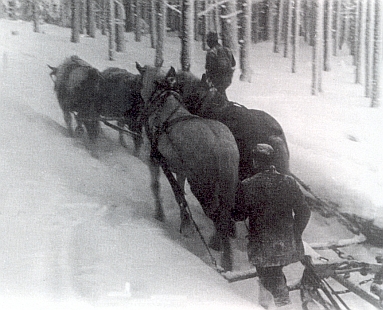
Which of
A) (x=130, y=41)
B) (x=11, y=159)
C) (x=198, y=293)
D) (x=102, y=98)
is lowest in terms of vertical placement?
(x=198, y=293)

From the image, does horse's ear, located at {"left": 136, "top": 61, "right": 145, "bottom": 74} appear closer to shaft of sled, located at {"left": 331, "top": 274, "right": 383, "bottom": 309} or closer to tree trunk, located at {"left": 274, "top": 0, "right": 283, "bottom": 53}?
tree trunk, located at {"left": 274, "top": 0, "right": 283, "bottom": 53}

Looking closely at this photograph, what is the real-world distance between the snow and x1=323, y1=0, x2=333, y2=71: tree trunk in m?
0.05

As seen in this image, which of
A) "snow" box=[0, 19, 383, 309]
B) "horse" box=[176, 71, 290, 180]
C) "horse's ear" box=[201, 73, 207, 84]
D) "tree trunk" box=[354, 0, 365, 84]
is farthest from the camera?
"tree trunk" box=[354, 0, 365, 84]

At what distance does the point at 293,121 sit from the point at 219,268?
736 mm

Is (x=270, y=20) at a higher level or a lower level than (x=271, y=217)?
higher

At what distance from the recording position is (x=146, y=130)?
2348mm

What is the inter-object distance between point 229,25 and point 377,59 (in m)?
0.74

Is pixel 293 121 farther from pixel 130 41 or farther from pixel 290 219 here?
pixel 130 41

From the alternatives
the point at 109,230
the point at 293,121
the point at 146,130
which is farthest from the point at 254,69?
the point at 109,230

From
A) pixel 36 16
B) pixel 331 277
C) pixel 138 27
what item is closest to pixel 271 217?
pixel 331 277

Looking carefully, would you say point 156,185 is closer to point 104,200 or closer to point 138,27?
point 104,200

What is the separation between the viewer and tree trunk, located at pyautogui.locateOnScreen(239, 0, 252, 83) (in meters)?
2.29

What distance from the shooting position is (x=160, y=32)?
2.23 m

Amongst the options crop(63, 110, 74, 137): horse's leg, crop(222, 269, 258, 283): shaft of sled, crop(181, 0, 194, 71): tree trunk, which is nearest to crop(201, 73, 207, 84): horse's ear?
crop(181, 0, 194, 71): tree trunk
